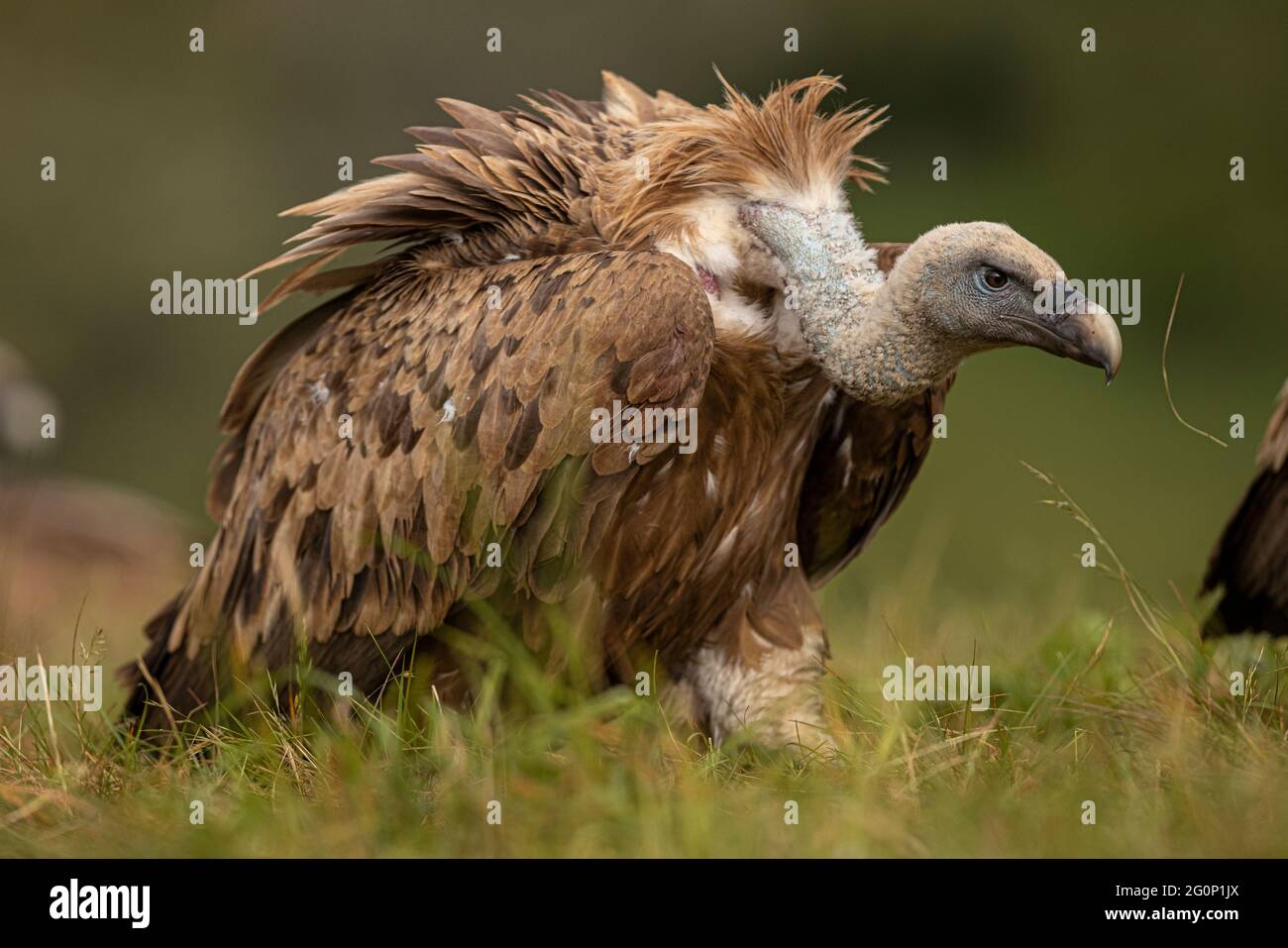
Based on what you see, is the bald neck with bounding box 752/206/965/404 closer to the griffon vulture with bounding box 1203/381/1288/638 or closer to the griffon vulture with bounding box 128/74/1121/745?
the griffon vulture with bounding box 128/74/1121/745

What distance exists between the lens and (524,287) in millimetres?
4215

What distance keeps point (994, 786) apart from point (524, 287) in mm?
1738

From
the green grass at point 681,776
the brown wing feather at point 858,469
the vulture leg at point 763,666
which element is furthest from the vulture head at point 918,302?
the vulture leg at point 763,666

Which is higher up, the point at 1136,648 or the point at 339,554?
the point at 339,554

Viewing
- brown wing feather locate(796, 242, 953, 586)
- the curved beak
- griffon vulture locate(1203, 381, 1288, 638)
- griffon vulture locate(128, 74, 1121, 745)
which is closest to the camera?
the curved beak

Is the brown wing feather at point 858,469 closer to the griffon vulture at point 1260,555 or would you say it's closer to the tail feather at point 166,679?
the griffon vulture at point 1260,555

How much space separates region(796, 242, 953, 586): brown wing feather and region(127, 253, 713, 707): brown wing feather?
0.90 m

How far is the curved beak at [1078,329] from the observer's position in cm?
397

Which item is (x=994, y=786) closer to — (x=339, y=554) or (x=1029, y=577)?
(x=339, y=554)

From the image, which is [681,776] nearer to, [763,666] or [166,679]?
[763,666]

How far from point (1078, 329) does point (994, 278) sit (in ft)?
0.85

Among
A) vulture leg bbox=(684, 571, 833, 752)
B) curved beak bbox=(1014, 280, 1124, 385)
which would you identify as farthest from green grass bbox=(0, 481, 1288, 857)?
curved beak bbox=(1014, 280, 1124, 385)

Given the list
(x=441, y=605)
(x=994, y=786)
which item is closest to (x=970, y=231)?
(x=994, y=786)

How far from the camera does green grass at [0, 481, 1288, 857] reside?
10.8 feet
